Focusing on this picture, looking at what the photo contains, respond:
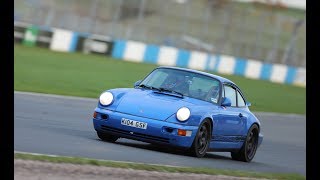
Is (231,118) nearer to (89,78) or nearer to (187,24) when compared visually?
(89,78)

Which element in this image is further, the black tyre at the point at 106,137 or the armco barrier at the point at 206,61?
the armco barrier at the point at 206,61

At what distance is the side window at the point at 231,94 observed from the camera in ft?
42.3

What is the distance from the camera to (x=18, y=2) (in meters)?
39.7

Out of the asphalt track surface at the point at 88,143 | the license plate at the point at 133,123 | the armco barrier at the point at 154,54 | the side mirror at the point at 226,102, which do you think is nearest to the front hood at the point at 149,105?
the license plate at the point at 133,123

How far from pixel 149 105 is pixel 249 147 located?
259 centimetres

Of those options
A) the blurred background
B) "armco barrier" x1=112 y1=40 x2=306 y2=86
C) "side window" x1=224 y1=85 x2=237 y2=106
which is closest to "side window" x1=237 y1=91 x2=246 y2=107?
"side window" x1=224 y1=85 x2=237 y2=106

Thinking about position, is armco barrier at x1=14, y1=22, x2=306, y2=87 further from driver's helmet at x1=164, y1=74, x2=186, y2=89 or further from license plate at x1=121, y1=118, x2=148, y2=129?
license plate at x1=121, y1=118, x2=148, y2=129

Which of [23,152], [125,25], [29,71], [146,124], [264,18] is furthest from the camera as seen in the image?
[264,18]

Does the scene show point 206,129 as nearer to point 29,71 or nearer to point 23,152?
point 23,152

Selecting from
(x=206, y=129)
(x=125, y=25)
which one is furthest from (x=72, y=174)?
(x=125, y=25)

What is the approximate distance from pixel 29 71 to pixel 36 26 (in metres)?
12.3

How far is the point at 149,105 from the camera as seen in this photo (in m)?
11.5

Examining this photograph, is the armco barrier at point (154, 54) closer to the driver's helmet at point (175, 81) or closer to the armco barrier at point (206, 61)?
the armco barrier at point (206, 61)

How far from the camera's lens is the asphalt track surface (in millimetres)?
10500
